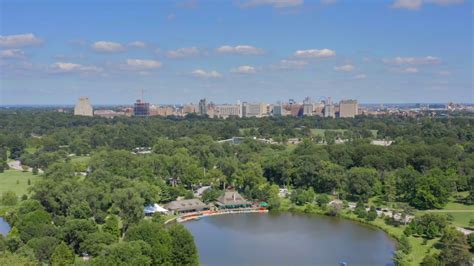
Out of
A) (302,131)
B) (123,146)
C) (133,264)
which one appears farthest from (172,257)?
(302,131)

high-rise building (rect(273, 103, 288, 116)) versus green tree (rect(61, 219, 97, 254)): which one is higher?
high-rise building (rect(273, 103, 288, 116))

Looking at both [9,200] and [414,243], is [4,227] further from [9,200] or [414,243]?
[414,243]

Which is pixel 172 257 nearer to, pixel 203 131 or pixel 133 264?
pixel 133 264

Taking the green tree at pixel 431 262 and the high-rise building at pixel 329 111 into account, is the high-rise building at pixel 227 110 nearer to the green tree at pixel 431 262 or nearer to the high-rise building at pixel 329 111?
the high-rise building at pixel 329 111

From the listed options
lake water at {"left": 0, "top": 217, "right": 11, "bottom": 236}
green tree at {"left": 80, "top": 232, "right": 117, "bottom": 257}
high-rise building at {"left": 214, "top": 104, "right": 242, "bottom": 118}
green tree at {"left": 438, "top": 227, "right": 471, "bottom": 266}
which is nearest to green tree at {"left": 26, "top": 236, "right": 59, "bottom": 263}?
green tree at {"left": 80, "top": 232, "right": 117, "bottom": 257}

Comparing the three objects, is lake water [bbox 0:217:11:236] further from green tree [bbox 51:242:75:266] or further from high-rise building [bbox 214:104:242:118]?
high-rise building [bbox 214:104:242:118]
